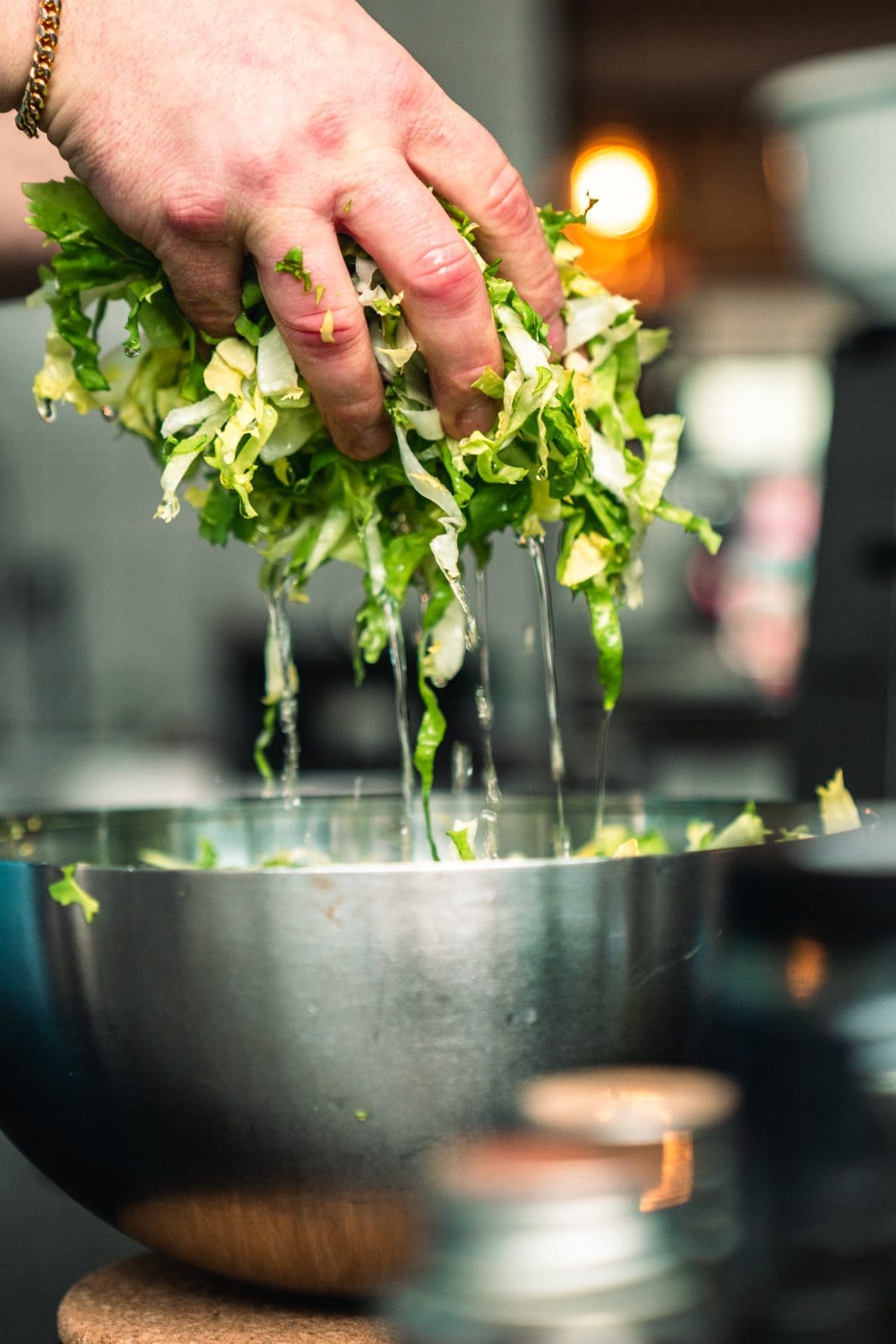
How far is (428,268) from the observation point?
2.11 ft

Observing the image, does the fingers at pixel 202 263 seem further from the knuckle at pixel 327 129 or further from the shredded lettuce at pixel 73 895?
the shredded lettuce at pixel 73 895

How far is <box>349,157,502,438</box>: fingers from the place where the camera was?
64 cm

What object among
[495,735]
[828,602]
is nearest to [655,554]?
[495,735]

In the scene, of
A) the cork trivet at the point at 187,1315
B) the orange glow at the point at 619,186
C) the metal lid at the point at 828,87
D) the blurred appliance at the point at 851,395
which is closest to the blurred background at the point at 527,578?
the orange glow at the point at 619,186

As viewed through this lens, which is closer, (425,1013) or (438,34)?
(425,1013)

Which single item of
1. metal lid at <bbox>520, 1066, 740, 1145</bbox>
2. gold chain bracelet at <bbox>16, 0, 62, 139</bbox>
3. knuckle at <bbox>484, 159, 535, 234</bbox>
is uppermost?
gold chain bracelet at <bbox>16, 0, 62, 139</bbox>

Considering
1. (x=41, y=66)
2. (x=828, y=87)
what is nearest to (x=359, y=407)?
(x=41, y=66)

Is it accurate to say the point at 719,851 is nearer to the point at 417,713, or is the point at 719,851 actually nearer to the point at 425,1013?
the point at 425,1013

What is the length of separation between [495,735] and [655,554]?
4.08 feet

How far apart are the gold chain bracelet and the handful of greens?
0.24 feet

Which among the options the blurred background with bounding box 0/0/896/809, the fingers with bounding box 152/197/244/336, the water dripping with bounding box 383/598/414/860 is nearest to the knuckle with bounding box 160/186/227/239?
the fingers with bounding box 152/197/244/336

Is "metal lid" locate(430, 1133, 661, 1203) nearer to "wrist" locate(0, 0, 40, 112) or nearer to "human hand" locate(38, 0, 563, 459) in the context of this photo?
"human hand" locate(38, 0, 563, 459)

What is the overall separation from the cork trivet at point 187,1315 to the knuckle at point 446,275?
0.43 meters

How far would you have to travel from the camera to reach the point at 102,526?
14.9 feet
